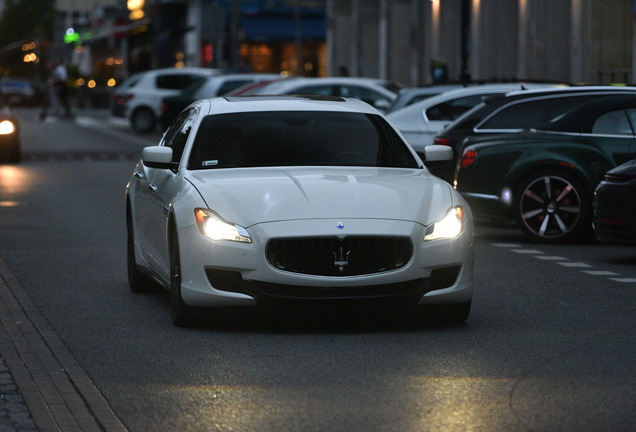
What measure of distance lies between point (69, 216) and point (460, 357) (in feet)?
36.2

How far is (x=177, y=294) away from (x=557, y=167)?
708cm

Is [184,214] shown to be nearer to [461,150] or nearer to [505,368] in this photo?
[505,368]

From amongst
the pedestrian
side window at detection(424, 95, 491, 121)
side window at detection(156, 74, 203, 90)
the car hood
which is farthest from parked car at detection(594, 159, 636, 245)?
the pedestrian

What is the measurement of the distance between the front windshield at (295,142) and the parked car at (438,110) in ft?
34.9

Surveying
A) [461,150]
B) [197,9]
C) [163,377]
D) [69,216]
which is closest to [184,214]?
[163,377]

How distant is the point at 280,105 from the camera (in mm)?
10883

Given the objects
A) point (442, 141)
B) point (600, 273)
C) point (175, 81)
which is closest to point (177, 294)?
point (600, 273)

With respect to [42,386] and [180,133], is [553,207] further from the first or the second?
[42,386]

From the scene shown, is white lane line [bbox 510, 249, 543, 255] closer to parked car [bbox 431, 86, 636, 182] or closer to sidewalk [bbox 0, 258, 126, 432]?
parked car [bbox 431, 86, 636, 182]

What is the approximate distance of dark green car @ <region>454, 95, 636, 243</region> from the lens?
15.7 metres

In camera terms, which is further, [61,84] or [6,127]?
[61,84]

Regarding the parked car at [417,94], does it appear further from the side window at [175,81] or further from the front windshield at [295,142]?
the side window at [175,81]

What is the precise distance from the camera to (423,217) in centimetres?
933

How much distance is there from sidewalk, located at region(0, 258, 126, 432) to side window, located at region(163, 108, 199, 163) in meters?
1.52
